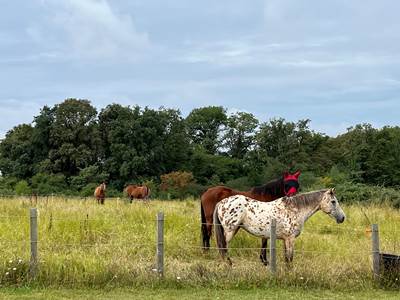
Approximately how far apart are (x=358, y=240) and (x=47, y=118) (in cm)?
4549

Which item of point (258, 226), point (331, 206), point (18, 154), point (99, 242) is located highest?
point (18, 154)

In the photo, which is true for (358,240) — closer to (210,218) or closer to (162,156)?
(210,218)

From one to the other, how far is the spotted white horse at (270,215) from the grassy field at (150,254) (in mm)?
517

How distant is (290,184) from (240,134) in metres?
60.9

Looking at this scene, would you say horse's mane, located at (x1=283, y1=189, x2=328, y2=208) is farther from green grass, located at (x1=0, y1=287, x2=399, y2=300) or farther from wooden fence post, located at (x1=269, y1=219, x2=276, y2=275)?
green grass, located at (x1=0, y1=287, x2=399, y2=300)

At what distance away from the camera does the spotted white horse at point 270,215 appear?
1011 centimetres

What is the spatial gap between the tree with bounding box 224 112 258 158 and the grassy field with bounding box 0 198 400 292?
5521 cm

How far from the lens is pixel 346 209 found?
18.4 metres

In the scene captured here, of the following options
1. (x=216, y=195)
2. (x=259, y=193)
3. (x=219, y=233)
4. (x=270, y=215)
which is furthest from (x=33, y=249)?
(x=259, y=193)

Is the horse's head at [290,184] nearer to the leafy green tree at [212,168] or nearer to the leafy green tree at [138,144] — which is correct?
the leafy green tree at [138,144]

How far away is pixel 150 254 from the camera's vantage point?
35.2 ft

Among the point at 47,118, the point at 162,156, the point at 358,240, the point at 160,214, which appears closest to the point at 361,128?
the point at 162,156

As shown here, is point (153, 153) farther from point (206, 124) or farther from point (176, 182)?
point (206, 124)

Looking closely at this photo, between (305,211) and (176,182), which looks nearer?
(305,211)
